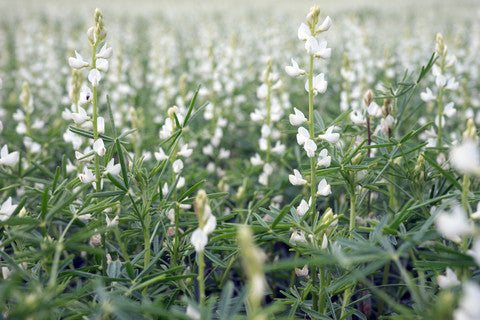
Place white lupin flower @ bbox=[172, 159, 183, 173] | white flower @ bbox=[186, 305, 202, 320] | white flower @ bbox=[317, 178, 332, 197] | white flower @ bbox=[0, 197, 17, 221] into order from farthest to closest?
1. white lupin flower @ bbox=[172, 159, 183, 173]
2. white flower @ bbox=[317, 178, 332, 197]
3. white flower @ bbox=[0, 197, 17, 221]
4. white flower @ bbox=[186, 305, 202, 320]

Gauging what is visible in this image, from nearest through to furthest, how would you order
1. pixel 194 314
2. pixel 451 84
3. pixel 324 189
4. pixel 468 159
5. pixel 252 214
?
pixel 468 159, pixel 194 314, pixel 324 189, pixel 252 214, pixel 451 84

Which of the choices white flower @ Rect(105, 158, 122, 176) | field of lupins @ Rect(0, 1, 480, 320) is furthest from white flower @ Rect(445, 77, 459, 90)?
white flower @ Rect(105, 158, 122, 176)

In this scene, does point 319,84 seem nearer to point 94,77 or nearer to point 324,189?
point 324,189

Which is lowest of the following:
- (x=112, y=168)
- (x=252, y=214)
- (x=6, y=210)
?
(x=252, y=214)

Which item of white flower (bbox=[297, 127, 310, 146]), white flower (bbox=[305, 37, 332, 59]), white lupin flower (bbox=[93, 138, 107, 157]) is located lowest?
white lupin flower (bbox=[93, 138, 107, 157])

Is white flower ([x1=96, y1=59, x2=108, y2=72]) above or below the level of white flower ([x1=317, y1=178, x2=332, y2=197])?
above

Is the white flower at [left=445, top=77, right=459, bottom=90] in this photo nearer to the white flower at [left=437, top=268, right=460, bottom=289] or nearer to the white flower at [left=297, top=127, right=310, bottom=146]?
the white flower at [left=297, top=127, right=310, bottom=146]

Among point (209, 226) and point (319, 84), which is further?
point (319, 84)

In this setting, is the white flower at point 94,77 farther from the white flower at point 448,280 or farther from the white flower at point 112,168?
the white flower at point 448,280

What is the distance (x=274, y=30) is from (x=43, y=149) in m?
3.05

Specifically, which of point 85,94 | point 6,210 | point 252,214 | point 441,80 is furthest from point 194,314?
point 441,80

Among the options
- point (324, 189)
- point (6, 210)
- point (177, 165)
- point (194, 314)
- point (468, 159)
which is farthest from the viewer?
point (177, 165)

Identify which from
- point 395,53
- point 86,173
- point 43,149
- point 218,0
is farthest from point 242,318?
point 218,0

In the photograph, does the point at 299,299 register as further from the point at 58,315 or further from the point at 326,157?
the point at 58,315
